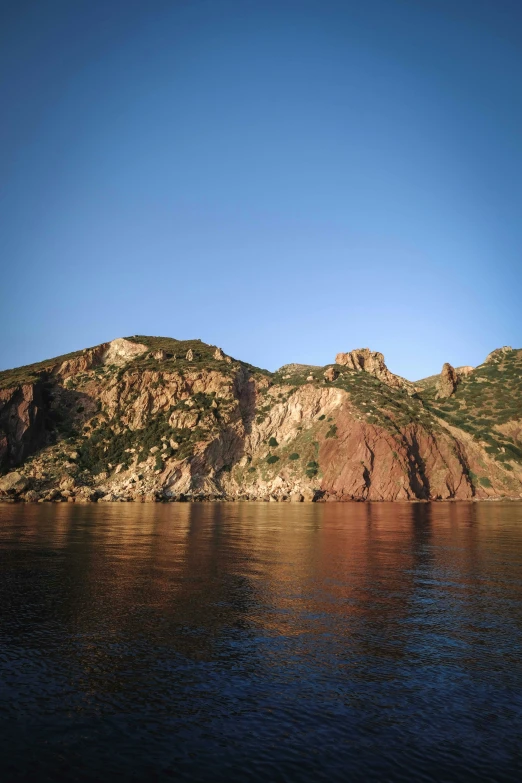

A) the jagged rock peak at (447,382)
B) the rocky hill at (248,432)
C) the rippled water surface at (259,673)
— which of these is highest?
the jagged rock peak at (447,382)

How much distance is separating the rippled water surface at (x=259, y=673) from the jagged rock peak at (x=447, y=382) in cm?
10723

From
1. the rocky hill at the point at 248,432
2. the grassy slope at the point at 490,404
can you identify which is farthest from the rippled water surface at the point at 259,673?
the grassy slope at the point at 490,404

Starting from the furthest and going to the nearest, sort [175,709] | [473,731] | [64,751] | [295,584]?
[295,584], [175,709], [473,731], [64,751]

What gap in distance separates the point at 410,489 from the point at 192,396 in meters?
51.1

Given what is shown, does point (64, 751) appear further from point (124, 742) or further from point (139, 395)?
point (139, 395)

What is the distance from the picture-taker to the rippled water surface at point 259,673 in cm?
673

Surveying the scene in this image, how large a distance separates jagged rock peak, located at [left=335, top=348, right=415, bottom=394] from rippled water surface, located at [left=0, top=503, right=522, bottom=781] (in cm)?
11226

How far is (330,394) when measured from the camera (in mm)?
112938

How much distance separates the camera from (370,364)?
133125mm

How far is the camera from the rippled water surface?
6.73m

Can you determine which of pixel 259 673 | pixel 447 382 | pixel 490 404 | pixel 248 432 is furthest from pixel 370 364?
pixel 259 673

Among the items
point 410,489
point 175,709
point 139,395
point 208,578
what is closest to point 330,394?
point 410,489

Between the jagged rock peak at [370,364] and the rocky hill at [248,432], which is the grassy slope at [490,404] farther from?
Answer: the jagged rock peak at [370,364]

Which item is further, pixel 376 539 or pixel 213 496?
pixel 213 496
